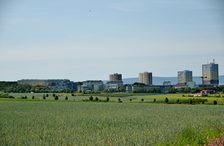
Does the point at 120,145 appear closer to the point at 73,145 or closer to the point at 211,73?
the point at 73,145

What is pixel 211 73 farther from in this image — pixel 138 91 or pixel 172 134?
pixel 172 134

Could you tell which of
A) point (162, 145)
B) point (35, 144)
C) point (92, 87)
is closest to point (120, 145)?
point (162, 145)

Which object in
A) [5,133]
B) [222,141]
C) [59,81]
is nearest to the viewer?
[222,141]

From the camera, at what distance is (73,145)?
13320 mm

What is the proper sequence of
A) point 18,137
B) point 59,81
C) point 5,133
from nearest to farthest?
point 18,137 → point 5,133 → point 59,81

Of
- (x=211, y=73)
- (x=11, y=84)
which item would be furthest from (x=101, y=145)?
(x=211, y=73)

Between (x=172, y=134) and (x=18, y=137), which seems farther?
(x=172, y=134)

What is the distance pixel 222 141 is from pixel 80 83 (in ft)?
582

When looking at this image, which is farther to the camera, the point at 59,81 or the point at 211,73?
the point at 211,73

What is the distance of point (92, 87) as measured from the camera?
16912 centimetres

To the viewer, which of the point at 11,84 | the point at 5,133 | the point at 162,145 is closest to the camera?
the point at 162,145

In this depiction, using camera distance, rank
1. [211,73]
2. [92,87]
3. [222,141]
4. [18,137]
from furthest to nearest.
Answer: [211,73] < [92,87] < [18,137] < [222,141]

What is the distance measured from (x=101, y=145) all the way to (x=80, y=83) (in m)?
175

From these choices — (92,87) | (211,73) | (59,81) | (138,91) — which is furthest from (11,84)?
(211,73)
